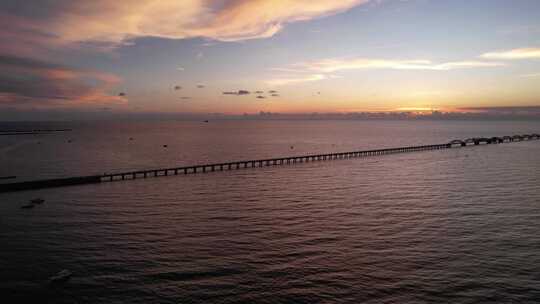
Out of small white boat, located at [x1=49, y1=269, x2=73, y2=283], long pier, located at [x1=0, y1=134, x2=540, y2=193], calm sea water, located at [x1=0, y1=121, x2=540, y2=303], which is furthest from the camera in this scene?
long pier, located at [x1=0, y1=134, x2=540, y2=193]

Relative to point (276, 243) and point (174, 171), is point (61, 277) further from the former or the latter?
point (174, 171)

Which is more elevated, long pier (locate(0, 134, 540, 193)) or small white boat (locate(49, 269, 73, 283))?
long pier (locate(0, 134, 540, 193))

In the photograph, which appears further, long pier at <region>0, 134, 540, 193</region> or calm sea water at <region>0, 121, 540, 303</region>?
long pier at <region>0, 134, 540, 193</region>

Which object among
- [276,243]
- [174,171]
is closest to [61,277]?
[276,243]

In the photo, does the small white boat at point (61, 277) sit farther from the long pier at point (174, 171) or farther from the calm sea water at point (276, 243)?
the long pier at point (174, 171)

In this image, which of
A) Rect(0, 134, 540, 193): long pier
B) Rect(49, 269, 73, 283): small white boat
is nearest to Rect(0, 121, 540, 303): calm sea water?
Rect(49, 269, 73, 283): small white boat

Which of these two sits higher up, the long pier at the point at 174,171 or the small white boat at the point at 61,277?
the long pier at the point at 174,171

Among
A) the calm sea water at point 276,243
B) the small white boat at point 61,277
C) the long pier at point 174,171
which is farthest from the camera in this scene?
the long pier at point 174,171

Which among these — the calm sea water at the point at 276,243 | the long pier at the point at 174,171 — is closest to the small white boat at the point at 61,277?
the calm sea water at the point at 276,243

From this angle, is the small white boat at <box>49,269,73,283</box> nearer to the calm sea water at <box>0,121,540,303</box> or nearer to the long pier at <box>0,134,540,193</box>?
the calm sea water at <box>0,121,540,303</box>

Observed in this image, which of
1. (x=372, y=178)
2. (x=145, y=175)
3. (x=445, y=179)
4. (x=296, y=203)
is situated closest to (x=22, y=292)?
(x=296, y=203)
